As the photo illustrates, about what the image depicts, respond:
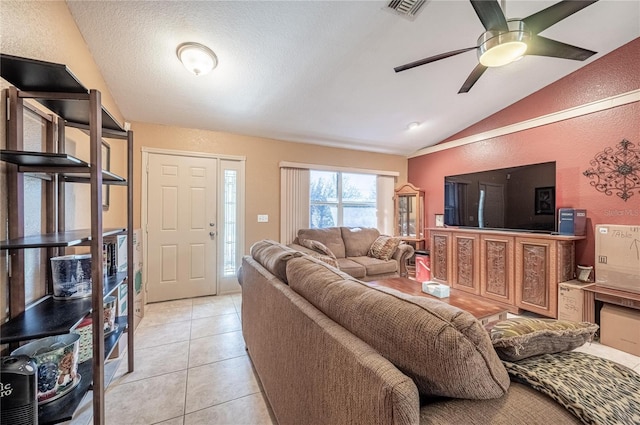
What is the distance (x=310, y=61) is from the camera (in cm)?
261

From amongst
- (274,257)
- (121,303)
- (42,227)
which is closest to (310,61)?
(274,257)

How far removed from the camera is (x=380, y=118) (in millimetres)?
3861

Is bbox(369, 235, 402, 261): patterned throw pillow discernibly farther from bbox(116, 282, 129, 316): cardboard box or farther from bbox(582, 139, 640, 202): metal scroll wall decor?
bbox(116, 282, 129, 316): cardboard box

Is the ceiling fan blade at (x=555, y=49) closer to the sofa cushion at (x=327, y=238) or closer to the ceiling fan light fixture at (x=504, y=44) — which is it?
the ceiling fan light fixture at (x=504, y=44)

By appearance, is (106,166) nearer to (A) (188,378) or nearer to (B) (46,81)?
(B) (46,81)

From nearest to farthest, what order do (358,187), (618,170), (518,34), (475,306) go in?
(518,34), (475,306), (618,170), (358,187)

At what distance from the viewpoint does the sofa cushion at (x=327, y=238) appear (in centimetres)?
413

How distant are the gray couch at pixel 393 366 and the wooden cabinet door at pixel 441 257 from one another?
10.9 ft

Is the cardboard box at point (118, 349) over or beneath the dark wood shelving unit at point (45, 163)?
beneath

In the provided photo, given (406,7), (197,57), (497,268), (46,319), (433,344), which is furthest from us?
(497,268)

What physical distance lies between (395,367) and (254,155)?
3.82 m

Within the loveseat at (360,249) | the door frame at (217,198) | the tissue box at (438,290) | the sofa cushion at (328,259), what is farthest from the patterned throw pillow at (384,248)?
the door frame at (217,198)

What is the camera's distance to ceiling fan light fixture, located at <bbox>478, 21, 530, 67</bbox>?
6.15 feet

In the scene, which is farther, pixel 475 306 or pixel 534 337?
pixel 475 306
